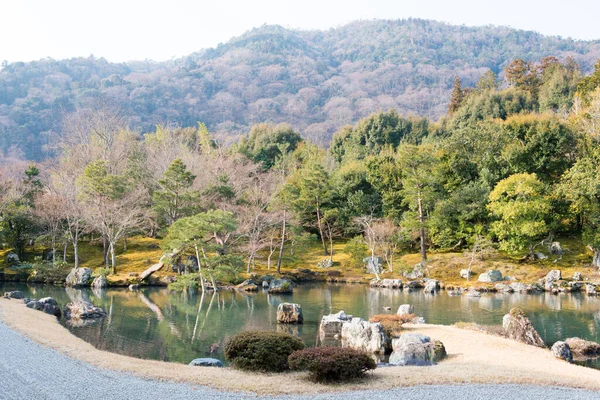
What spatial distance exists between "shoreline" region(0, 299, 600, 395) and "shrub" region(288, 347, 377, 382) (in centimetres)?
23

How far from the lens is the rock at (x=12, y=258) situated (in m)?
37.4

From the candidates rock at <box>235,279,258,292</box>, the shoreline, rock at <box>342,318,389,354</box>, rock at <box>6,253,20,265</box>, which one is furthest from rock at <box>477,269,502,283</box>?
rock at <box>6,253,20,265</box>

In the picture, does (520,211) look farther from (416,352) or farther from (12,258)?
(12,258)

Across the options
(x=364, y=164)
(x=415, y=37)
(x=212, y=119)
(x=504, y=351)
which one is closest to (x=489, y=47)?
(x=415, y=37)

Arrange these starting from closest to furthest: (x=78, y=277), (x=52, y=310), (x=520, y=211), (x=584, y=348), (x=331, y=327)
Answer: (x=584, y=348) → (x=331, y=327) → (x=52, y=310) → (x=78, y=277) → (x=520, y=211)

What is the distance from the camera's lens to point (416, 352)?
1317cm

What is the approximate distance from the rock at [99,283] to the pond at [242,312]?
836mm

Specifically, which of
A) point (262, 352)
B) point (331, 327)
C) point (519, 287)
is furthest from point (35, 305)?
point (519, 287)

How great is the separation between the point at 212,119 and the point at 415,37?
7989 centimetres

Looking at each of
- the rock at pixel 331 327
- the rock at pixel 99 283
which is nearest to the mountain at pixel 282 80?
the rock at pixel 99 283

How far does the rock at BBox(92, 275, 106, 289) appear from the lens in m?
32.3

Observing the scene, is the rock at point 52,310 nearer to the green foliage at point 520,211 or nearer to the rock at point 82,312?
the rock at point 82,312

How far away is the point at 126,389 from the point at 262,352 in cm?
313

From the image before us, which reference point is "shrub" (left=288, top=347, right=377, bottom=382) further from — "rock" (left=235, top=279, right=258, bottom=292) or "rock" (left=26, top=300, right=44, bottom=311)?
"rock" (left=235, top=279, right=258, bottom=292)
